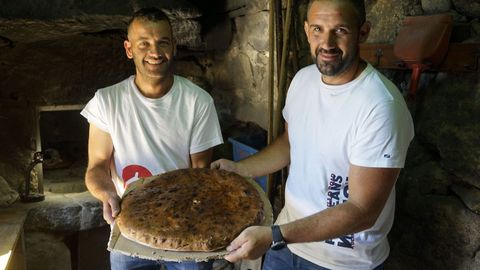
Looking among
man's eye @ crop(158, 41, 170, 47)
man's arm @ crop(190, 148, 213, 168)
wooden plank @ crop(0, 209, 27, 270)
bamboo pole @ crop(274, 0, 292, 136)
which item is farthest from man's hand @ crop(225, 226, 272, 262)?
wooden plank @ crop(0, 209, 27, 270)

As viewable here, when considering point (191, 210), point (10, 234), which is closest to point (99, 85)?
point (10, 234)

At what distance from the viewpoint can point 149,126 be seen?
142 cm

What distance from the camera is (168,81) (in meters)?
1.47

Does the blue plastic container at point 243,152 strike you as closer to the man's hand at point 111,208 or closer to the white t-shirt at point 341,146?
the white t-shirt at point 341,146

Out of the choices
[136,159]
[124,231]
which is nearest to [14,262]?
[136,159]

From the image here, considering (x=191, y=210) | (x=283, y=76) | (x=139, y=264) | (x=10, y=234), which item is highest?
(x=283, y=76)

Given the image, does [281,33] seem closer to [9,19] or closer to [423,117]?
[423,117]

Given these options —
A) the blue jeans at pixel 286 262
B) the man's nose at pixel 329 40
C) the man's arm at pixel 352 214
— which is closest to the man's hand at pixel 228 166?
the blue jeans at pixel 286 262

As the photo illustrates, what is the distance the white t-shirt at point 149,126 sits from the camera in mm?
1412

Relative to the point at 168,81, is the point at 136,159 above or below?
below

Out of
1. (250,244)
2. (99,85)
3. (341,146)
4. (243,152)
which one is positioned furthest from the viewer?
(99,85)

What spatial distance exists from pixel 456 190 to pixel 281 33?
1.04 meters

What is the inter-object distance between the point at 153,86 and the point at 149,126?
0.14 meters

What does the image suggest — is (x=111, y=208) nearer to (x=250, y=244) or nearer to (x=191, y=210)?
(x=191, y=210)
